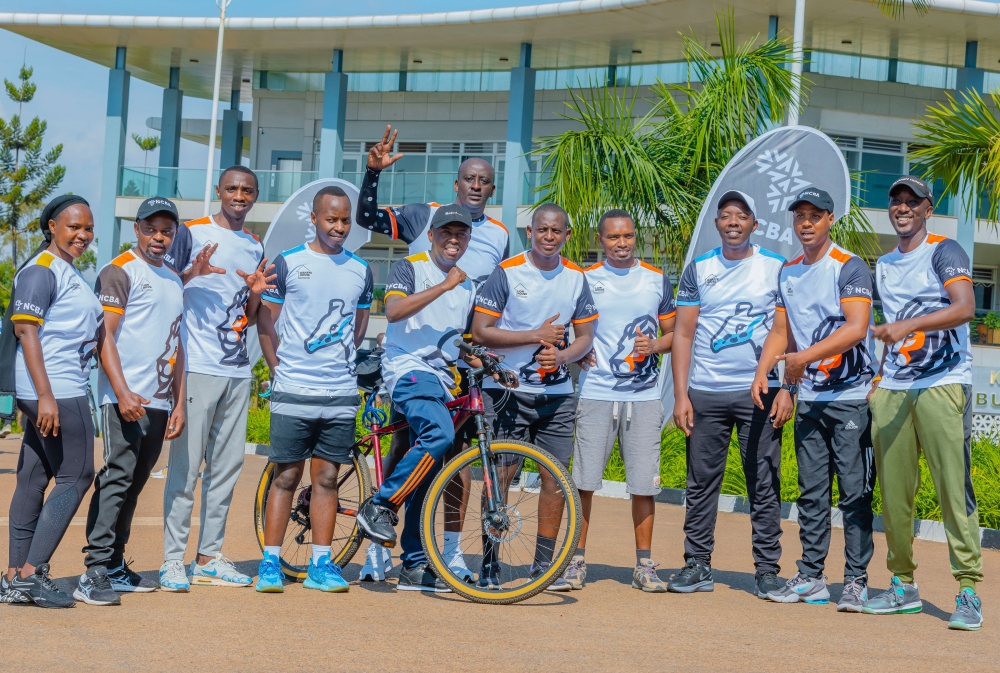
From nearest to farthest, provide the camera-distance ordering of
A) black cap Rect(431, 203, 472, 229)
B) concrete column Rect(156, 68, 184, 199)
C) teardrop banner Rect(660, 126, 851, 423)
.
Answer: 1. black cap Rect(431, 203, 472, 229)
2. teardrop banner Rect(660, 126, 851, 423)
3. concrete column Rect(156, 68, 184, 199)

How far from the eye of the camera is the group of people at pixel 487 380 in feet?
18.7

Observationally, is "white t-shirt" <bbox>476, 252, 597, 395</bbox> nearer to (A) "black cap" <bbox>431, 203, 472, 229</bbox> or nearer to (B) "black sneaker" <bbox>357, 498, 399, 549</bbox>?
(A) "black cap" <bbox>431, 203, 472, 229</bbox>

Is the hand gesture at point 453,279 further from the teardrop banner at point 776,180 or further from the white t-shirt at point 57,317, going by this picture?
the teardrop banner at point 776,180

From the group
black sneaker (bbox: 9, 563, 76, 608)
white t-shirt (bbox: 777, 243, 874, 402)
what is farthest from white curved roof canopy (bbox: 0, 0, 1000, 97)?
black sneaker (bbox: 9, 563, 76, 608)

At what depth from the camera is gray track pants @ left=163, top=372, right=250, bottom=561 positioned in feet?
20.2

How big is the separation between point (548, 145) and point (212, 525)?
872 centimetres

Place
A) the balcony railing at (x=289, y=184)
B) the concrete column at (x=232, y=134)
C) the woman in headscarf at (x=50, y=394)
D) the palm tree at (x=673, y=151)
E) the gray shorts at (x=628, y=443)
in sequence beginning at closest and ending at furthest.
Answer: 1. the woman in headscarf at (x=50, y=394)
2. the gray shorts at (x=628, y=443)
3. the palm tree at (x=673, y=151)
4. the balcony railing at (x=289, y=184)
5. the concrete column at (x=232, y=134)

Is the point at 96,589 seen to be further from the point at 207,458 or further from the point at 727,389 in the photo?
the point at 727,389

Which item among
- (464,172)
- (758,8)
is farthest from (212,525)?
(758,8)

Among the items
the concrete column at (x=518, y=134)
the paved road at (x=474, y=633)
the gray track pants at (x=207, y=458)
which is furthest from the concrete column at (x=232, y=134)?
the gray track pants at (x=207, y=458)

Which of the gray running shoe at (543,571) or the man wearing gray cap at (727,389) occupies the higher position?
the man wearing gray cap at (727,389)

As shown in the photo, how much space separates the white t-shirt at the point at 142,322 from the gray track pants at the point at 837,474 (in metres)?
3.44

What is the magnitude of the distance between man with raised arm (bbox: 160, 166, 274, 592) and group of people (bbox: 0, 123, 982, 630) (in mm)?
12

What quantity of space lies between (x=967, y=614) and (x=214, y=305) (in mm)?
4206
